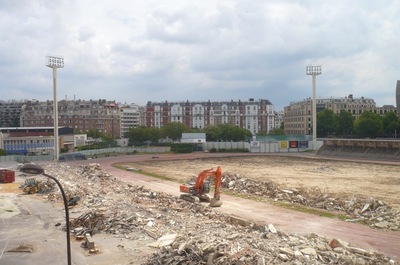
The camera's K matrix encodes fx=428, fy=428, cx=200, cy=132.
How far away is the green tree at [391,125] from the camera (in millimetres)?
99606

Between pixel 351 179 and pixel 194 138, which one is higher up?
pixel 194 138

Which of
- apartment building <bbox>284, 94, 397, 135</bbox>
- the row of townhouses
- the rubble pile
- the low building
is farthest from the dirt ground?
the row of townhouses

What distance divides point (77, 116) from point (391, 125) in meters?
114

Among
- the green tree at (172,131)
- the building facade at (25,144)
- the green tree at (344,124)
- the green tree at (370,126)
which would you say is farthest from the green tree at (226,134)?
the building facade at (25,144)

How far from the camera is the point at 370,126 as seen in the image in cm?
10050

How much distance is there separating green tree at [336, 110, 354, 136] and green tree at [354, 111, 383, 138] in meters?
11.5

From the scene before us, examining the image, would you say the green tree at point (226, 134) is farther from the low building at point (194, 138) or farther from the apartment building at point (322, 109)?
the apartment building at point (322, 109)

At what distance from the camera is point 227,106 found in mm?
195625

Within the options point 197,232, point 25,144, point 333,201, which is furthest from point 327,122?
point 197,232

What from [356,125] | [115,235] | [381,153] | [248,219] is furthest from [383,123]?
[115,235]

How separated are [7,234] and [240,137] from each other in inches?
3712

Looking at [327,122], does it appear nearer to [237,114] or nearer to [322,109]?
[322,109]

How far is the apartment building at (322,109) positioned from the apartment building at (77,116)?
72.0 metres

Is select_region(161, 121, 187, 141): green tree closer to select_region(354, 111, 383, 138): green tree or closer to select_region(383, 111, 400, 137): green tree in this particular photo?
select_region(354, 111, 383, 138): green tree
